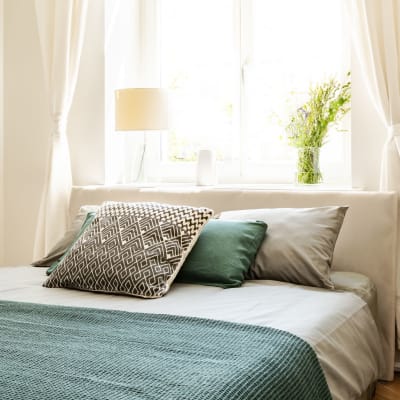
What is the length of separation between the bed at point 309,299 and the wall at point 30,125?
1.42 feet

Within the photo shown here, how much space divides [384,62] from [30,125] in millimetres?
2216

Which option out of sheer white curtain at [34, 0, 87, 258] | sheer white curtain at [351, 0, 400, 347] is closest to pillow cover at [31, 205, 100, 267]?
sheer white curtain at [34, 0, 87, 258]

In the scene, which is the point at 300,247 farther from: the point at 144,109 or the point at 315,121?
the point at 144,109

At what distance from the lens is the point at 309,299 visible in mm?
2596

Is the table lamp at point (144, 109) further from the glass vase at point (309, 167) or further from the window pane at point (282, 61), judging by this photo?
the glass vase at point (309, 167)

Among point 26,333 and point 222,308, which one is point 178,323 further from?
point 26,333

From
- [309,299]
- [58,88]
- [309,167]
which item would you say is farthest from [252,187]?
[58,88]

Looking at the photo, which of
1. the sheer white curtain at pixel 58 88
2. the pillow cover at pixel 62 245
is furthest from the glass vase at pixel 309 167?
the sheer white curtain at pixel 58 88

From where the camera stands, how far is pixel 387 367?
3.10 m

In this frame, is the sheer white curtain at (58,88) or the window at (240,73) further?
the sheer white curtain at (58,88)

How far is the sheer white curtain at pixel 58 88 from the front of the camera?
13.1 ft

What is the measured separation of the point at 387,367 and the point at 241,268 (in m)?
0.85

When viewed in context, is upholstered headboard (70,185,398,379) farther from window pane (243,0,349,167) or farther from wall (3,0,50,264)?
wall (3,0,50,264)

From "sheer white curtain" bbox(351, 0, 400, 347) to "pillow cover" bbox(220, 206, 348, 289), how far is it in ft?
1.25
